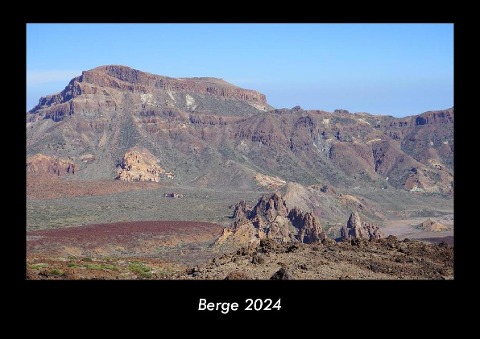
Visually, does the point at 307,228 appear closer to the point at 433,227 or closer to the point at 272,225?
the point at 272,225

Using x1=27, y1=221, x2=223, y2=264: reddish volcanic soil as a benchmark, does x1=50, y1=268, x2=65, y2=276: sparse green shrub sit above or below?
above

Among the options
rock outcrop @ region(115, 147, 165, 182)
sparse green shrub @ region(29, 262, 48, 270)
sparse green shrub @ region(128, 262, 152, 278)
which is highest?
rock outcrop @ region(115, 147, 165, 182)

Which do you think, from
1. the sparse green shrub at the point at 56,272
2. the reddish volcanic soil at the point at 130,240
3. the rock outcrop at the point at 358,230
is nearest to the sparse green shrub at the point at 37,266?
the sparse green shrub at the point at 56,272

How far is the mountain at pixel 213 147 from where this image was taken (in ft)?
509

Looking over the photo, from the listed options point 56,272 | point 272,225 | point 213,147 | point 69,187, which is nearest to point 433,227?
point 272,225

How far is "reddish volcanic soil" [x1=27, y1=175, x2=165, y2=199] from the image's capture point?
119894mm

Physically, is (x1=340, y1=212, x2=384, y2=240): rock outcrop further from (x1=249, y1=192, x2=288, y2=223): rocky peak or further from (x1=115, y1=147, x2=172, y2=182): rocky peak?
(x1=115, y1=147, x2=172, y2=182): rocky peak

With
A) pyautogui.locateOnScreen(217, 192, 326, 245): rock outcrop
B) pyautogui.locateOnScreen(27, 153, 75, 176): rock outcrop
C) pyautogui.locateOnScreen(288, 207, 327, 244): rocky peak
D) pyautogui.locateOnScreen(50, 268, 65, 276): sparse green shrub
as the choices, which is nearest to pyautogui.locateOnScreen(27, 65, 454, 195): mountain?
pyautogui.locateOnScreen(27, 153, 75, 176): rock outcrop

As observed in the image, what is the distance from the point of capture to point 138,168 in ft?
483

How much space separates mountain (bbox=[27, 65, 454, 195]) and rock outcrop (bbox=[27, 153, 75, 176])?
0.84 metres

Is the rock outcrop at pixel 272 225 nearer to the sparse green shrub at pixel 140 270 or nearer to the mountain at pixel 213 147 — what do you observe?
the sparse green shrub at pixel 140 270
